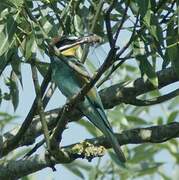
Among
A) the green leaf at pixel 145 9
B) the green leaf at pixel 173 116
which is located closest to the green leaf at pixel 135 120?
the green leaf at pixel 173 116

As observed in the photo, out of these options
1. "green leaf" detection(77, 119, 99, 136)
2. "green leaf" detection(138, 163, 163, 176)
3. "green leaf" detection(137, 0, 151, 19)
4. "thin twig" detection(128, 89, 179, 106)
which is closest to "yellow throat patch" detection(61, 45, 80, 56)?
"thin twig" detection(128, 89, 179, 106)

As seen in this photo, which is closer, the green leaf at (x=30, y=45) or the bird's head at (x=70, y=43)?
the green leaf at (x=30, y=45)

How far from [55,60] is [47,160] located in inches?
20.2

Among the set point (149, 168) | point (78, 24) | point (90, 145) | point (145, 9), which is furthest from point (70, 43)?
point (149, 168)

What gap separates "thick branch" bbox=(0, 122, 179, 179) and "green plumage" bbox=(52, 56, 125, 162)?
0.04m

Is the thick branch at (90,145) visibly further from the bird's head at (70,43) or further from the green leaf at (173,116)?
the green leaf at (173,116)

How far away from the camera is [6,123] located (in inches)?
127

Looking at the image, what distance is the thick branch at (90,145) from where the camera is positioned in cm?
247

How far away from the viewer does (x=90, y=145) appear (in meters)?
2.45

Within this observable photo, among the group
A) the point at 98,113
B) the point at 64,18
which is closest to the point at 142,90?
the point at 98,113

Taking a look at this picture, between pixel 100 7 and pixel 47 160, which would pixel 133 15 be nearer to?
pixel 100 7

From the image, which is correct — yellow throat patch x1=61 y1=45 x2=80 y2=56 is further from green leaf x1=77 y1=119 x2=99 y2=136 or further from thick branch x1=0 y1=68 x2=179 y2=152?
green leaf x1=77 y1=119 x2=99 y2=136

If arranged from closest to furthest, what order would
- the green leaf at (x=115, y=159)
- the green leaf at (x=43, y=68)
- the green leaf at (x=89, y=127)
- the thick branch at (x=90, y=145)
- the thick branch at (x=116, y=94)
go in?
the thick branch at (x=90, y=145), the thick branch at (x=116, y=94), the green leaf at (x=43, y=68), the green leaf at (x=115, y=159), the green leaf at (x=89, y=127)

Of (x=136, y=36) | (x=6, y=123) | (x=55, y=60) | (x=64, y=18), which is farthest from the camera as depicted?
(x=6, y=123)
